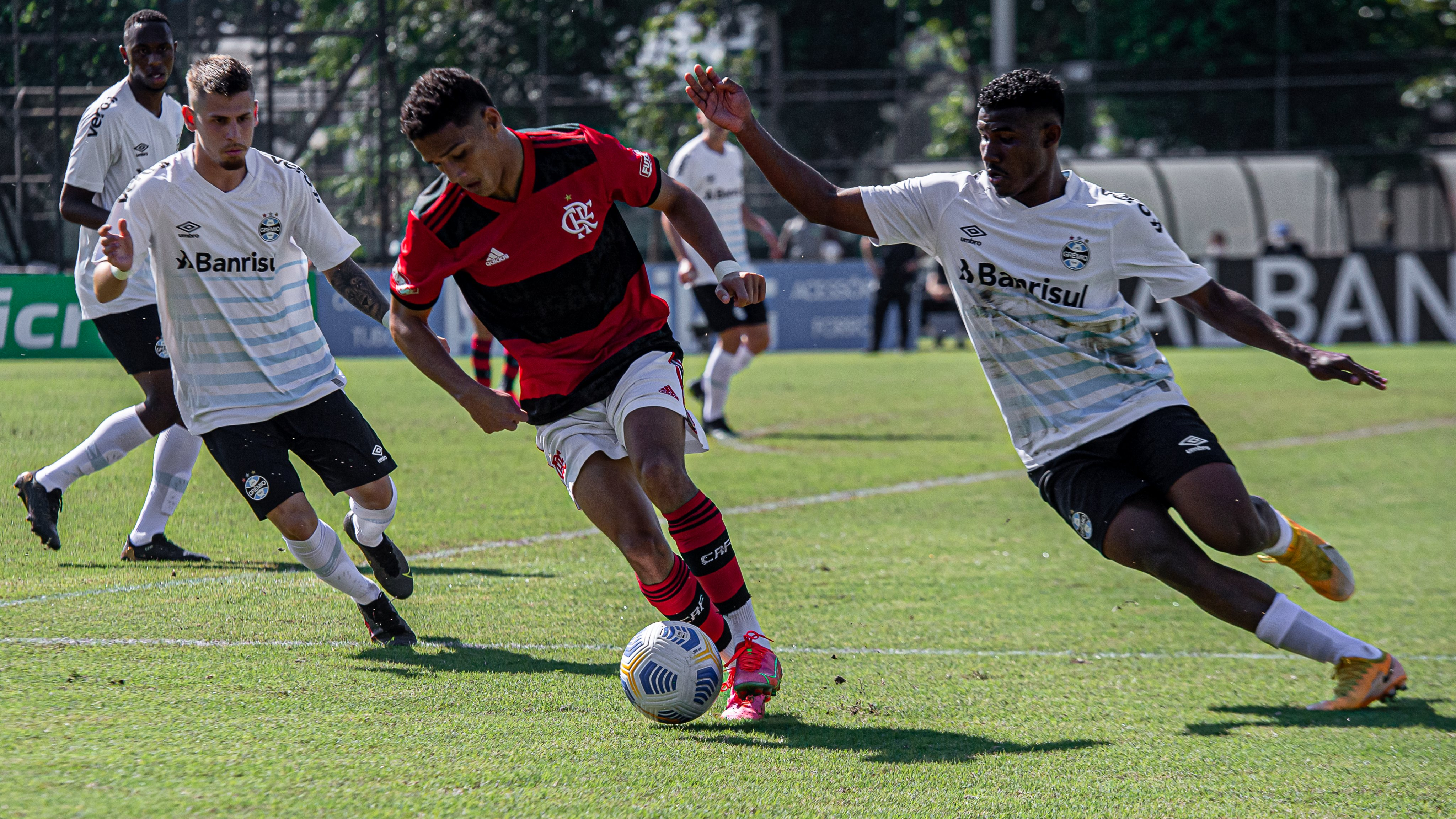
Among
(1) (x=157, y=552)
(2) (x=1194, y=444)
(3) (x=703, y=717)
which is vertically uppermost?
(2) (x=1194, y=444)

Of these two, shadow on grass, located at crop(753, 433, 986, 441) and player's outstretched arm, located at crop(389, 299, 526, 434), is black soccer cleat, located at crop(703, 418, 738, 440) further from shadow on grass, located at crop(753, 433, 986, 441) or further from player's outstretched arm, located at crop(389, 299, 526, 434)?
player's outstretched arm, located at crop(389, 299, 526, 434)

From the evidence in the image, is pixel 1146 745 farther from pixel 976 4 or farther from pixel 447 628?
pixel 976 4

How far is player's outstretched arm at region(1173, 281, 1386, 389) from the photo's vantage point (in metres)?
4.11

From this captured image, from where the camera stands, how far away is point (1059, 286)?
4.45 m

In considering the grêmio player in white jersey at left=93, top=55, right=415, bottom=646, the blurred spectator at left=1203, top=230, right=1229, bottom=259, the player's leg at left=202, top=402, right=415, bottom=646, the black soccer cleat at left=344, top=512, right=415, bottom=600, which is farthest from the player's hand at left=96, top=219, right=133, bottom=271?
the blurred spectator at left=1203, top=230, right=1229, bottom=259

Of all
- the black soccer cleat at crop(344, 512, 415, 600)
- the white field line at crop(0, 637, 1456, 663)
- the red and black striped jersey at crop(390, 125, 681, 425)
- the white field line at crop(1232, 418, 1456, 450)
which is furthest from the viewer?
the white field line at crop(1232, 418, 1456, 450)

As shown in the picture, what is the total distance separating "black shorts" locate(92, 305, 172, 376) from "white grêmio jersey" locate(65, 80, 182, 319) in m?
0.03

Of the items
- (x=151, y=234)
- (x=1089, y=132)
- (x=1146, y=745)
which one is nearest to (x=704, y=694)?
(x=1146, y=745)

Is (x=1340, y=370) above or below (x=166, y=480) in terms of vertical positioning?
above

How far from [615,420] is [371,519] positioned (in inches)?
49.5

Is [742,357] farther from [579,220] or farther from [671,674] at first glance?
[671,674]

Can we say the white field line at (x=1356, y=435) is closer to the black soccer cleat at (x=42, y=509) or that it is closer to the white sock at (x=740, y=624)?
the white sock at (x=740, y=624)

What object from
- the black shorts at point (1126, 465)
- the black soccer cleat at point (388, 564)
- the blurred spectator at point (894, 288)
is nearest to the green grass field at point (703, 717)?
the black soccer cleat at point (388, 564)

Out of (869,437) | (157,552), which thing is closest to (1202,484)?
(157,552)
